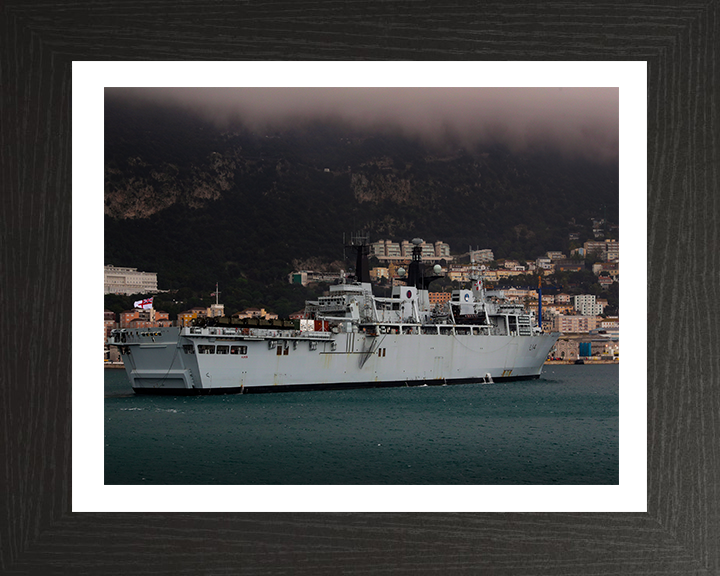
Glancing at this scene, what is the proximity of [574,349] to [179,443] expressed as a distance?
28911mm

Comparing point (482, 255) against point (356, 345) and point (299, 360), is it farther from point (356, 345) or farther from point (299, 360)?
point (299, 360)

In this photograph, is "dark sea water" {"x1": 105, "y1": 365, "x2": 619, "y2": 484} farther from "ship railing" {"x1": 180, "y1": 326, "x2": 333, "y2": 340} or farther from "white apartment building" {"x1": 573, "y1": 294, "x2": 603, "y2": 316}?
"white apartment building" {"x1": 573, "y1": 294, "x2": 603, "y2": 316}

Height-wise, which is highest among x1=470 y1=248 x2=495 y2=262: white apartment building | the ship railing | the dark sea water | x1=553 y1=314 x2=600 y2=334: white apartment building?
x1=470 y1=248 x2=495 y2=262: white apartment building

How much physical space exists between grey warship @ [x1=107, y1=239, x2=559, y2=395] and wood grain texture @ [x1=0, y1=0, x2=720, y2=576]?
10654 mm

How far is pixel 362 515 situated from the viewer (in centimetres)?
407

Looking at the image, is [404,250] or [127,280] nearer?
[127,280]

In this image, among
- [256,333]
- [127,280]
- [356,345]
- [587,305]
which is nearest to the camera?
[256,333]

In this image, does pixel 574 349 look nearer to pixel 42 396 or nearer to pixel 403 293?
pixel 403 293

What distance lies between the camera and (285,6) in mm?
4184

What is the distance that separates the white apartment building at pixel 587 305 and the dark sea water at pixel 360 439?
529 inches

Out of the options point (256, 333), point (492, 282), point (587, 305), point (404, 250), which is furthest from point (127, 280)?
point (587, 305)

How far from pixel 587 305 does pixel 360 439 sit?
22820mm

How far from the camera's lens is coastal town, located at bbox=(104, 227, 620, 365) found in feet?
75.5

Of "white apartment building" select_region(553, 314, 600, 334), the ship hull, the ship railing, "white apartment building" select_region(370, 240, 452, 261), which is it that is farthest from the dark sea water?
"white apartment building" select_region(553, 314, 600, 334)
